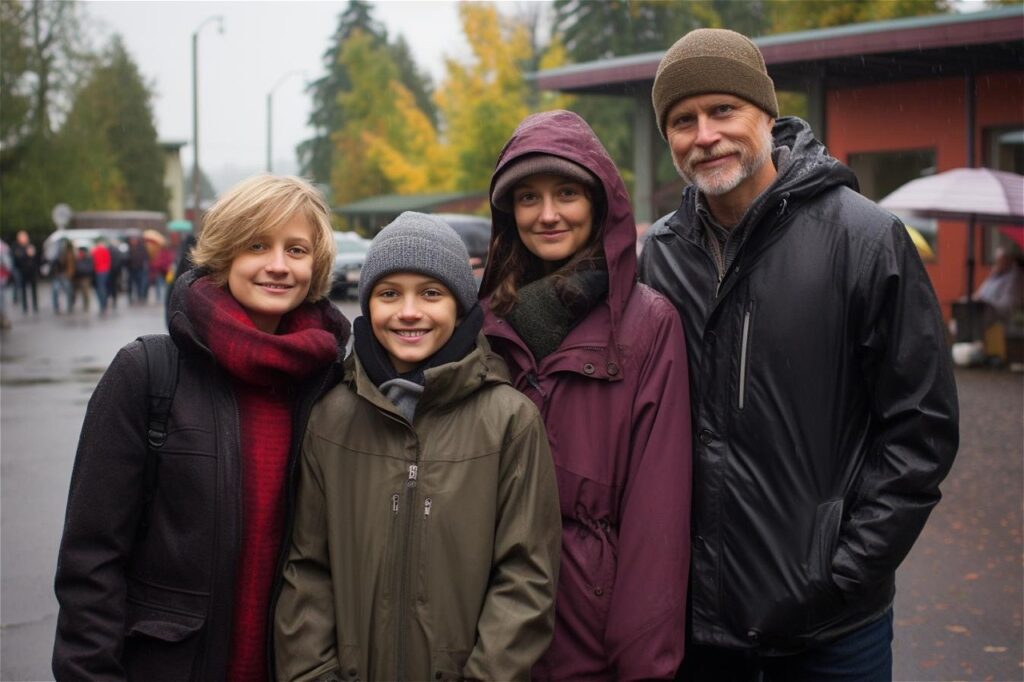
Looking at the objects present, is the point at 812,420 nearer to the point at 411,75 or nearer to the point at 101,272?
the point at 101,272

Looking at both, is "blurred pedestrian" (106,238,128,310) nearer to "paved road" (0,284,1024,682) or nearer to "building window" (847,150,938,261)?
"paved road" (0,284,1024,682)

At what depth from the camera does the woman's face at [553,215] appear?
124 inches

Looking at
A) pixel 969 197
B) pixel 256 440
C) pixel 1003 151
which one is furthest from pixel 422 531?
pixel 1003 151

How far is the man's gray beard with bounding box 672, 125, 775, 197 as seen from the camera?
306cm

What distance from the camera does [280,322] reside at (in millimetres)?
3162

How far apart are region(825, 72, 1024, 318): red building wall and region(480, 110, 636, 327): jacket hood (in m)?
18.1

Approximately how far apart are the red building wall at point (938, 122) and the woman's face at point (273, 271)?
61.1ft

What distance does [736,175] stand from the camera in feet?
10.0

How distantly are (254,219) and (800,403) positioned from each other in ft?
4.95

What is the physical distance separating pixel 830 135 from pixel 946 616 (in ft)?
54.6

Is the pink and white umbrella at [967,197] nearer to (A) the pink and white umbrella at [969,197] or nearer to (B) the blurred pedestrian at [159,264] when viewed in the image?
(A) the pink and white umbrella at [969,197]

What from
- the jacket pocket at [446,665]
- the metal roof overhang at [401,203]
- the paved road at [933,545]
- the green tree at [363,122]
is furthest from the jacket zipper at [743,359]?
the green tree at [363,122]

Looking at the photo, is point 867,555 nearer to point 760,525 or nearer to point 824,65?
point 760,525

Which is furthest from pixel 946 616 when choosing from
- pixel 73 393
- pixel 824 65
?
pixel 824 65
